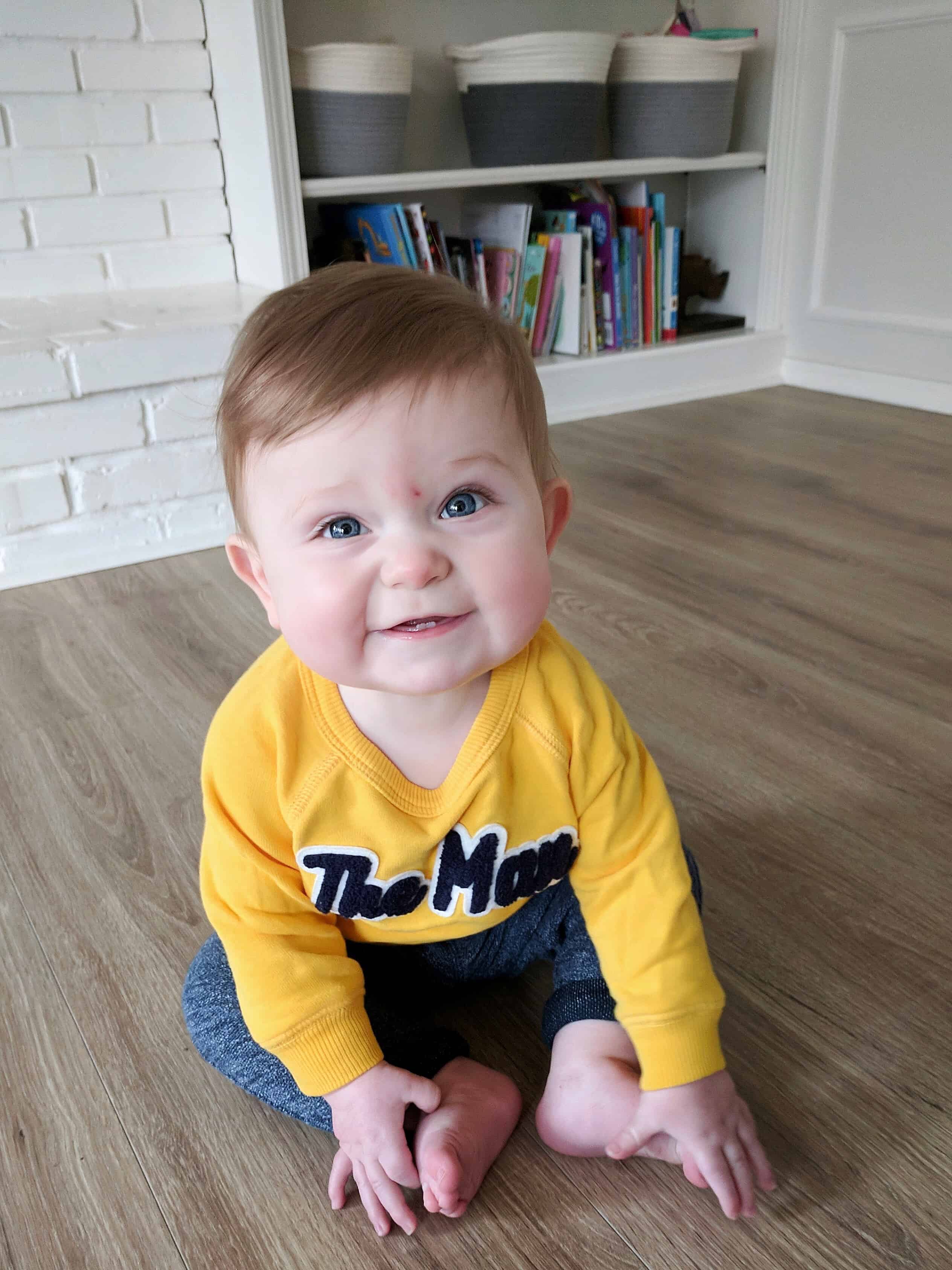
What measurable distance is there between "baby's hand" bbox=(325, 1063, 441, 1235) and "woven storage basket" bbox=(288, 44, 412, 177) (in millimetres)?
1667

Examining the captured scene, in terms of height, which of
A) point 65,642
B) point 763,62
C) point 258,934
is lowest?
point 65,642

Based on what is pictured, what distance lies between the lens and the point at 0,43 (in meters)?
1.70

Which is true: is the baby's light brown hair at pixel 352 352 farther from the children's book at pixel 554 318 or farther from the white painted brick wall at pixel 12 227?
the children's book at pixel 554 318

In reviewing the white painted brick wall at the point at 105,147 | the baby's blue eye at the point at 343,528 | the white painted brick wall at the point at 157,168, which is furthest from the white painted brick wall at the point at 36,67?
the baby's blue eye at the point at 343,528

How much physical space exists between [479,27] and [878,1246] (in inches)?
90.8

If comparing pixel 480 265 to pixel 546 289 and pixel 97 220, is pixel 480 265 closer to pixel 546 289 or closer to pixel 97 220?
pixel 546 289

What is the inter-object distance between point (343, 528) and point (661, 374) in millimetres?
1996

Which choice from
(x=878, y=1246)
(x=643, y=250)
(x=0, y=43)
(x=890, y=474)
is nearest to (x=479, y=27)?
(x=643, y=250)

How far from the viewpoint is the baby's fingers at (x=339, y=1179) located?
1.98 ft

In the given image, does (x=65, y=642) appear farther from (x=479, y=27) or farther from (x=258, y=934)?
(x=479, y=27)

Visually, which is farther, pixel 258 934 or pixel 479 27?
pixel 479 27

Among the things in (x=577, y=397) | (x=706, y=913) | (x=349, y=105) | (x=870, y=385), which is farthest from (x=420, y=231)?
(x=706, y=913)

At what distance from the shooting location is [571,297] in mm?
2283

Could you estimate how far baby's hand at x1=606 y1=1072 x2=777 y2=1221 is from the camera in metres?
0.58
